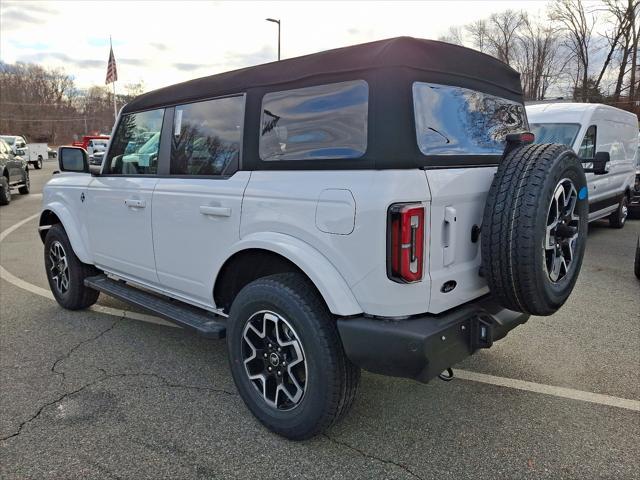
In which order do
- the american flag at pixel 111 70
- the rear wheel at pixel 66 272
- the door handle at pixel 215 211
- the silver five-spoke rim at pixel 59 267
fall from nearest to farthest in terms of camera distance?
the door handle at pixel 215 211
the rear wheel at pixel 66 272
the silver five-spoke rim at pixel 59 267
the american flag at pixel 111 70

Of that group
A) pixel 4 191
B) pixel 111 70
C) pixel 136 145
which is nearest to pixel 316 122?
pixel 136 145

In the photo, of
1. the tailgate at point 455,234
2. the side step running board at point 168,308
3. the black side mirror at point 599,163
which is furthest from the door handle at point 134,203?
the black side mirror at point 599,163

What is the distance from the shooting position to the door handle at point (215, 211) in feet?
A: 9.65

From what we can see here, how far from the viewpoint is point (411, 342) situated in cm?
226

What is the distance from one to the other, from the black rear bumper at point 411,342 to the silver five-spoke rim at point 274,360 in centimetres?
36

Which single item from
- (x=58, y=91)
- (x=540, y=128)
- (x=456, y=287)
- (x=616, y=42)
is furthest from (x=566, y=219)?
(x=58, y=91)

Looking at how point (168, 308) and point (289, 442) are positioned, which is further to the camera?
point (168, 308)

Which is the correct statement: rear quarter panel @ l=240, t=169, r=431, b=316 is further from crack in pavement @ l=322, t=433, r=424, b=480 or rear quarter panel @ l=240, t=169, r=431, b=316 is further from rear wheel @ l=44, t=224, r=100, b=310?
rear wheel @ l=44, t=224, r=100, b=310

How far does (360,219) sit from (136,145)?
8.10 ft

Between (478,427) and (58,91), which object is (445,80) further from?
(58,91)

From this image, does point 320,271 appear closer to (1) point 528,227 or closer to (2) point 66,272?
(1) point 528,227

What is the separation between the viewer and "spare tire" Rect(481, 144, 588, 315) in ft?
7.69

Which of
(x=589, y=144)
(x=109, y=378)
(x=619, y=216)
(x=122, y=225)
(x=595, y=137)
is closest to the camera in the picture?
(x=109, y=378)

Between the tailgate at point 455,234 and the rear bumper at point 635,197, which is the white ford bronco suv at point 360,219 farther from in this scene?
the rear bumper at point 635,197
